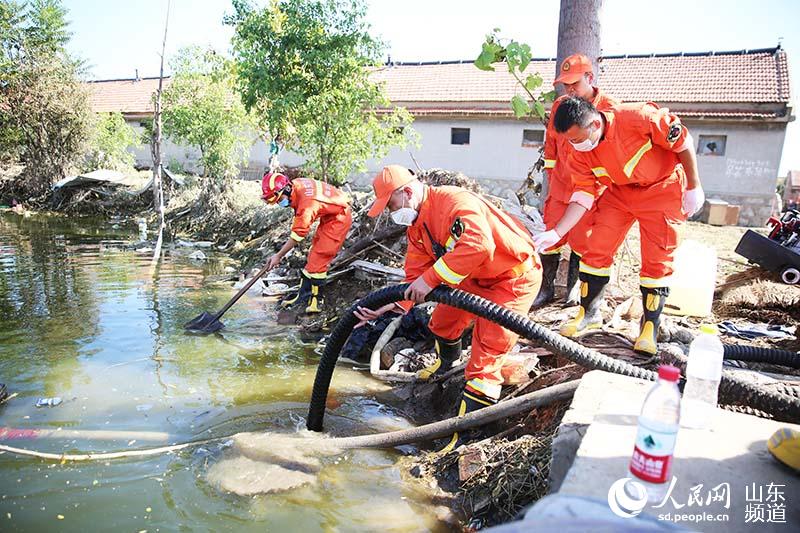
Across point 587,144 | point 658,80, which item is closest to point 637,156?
point 587,144

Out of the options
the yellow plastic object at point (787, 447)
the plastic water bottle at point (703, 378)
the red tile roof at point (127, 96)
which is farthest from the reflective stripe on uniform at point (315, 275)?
the red tile roof at point (127, 96)

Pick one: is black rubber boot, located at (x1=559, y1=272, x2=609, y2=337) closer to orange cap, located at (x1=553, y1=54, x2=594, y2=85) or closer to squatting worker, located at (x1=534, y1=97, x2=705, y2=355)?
squatting worker, located at (x1=534, y1=97, x2=705, y2=355)

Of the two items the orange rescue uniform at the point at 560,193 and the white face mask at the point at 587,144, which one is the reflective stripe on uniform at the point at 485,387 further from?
the white face mask at the point at 587,144

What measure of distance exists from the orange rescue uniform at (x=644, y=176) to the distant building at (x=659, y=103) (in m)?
11.0

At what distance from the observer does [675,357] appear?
11.1 feet

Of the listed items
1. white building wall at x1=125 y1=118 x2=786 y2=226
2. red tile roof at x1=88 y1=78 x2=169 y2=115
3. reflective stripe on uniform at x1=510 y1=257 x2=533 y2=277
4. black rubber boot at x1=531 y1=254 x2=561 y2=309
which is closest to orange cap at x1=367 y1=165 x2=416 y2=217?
reflective stripe on uniform at x1=510 y1=257 x2=533 y2=277

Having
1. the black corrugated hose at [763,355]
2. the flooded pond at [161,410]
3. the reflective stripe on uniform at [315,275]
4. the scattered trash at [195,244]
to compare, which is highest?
the black corrugated hose at [763,355]

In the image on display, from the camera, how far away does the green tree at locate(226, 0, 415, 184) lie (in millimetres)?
9125

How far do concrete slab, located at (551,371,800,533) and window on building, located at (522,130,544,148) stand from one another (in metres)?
15.8

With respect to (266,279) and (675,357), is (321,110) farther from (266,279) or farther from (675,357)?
(675,357)

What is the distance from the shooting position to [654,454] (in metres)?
1.64

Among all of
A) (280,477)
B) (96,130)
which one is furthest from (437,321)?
(96,130)

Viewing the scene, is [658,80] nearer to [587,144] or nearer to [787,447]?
[587,144]

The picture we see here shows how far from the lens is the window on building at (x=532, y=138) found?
56.4ft
